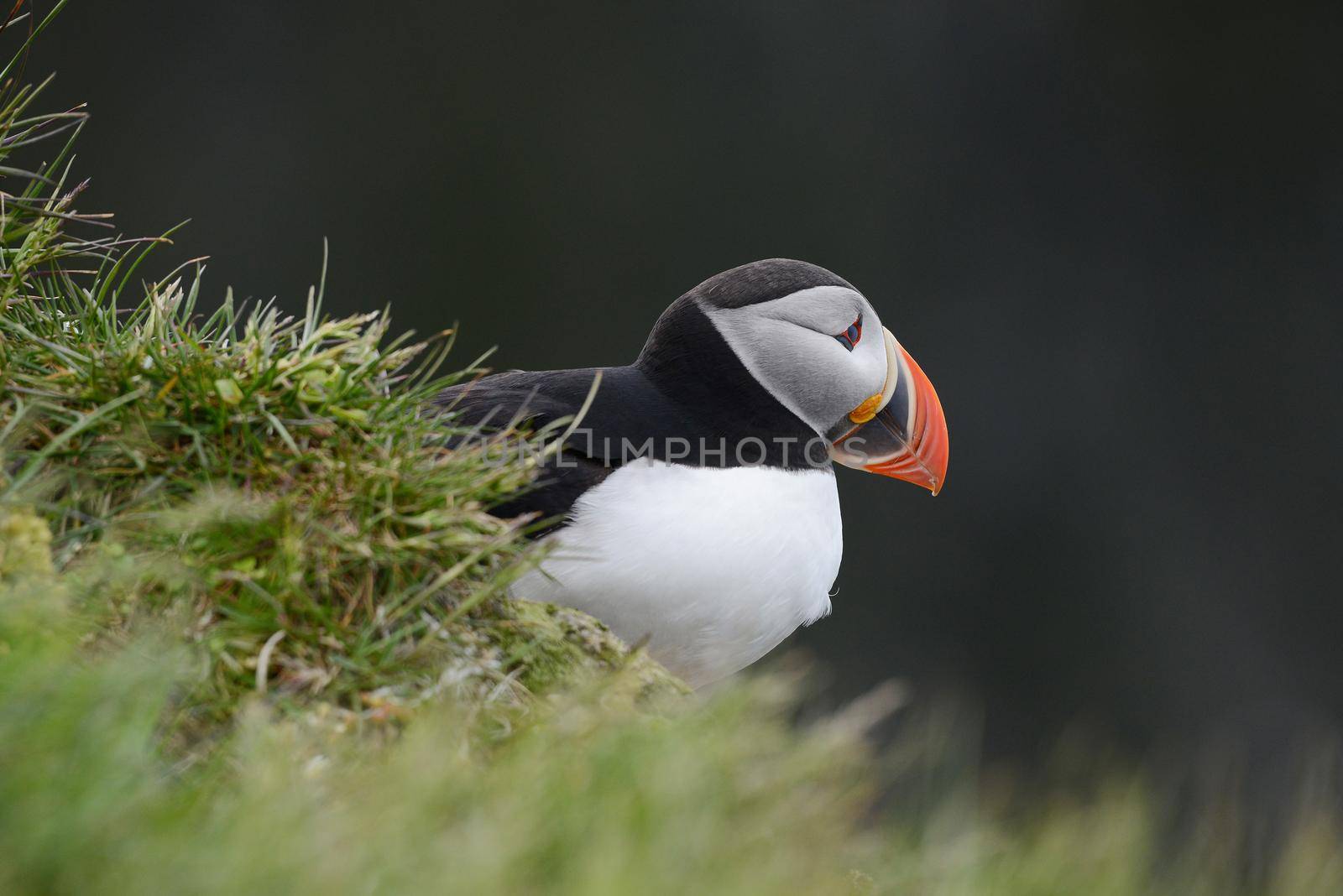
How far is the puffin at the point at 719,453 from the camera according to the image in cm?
194

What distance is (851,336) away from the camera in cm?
237

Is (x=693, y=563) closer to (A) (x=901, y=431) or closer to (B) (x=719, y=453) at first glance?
(B) (x=719, y=453)

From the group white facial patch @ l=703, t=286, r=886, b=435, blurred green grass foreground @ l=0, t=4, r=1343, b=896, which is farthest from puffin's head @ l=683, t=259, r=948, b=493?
blurred green grass foreground @ l=0, t=4, r=1343, b=896

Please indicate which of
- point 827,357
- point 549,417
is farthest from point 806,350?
point 549,417

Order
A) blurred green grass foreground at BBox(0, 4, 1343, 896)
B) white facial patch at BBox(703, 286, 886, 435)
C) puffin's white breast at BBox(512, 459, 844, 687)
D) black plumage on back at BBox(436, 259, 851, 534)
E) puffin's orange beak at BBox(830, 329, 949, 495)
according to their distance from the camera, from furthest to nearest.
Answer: puffin's orange beak at BBox(830, 329, 949, 495) < white facial patch at BBox(703, 286, 886, 435) < black plumage on back at BBox(436, 259, 851, 534) < puffin's white breast at BBox(512, 459, 844, 687) < blurred green grass foreground at BBox(0, 4, 1343, 896)

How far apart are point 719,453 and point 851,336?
41 centimetres

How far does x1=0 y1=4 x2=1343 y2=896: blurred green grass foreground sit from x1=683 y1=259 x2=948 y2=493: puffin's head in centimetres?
59

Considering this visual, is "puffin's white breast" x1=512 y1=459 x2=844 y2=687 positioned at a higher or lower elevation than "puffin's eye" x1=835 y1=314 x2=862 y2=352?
lower

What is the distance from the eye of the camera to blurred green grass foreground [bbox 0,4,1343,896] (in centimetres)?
96

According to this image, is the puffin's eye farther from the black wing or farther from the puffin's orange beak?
the black wing

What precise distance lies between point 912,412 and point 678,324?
1.72ft

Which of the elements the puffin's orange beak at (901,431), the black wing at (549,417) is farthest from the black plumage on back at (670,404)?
the puffin's orange beak at (901,431)

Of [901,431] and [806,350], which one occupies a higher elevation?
[806,350]

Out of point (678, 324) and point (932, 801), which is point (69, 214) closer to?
point (678, 324)
